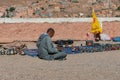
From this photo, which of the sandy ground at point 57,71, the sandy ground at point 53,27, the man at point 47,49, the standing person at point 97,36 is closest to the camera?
the sandy ground at point 57,71

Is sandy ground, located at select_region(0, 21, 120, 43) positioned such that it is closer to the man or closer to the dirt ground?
the man

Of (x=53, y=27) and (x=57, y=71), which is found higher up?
(x=57, y=71)

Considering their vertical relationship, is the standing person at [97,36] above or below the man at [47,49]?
below

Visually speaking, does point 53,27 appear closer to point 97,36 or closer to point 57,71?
point 97,36

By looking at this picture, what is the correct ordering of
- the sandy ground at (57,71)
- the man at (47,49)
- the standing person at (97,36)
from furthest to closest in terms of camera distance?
the standing person at (97,36) < the man at (47,49) < the sandy ground at (57,71)

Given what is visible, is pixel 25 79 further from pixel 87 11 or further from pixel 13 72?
pixel 87 11

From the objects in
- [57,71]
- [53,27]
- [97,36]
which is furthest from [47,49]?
[53,27]

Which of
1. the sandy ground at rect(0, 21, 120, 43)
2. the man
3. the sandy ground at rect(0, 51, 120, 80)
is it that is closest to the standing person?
the sandy ground at rect(0, 21, 120, 43)

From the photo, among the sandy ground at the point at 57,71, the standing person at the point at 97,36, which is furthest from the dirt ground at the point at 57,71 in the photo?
the standing person at the point at 97,36

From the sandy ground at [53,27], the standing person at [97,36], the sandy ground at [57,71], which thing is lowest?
the sandy ground at [53,27]

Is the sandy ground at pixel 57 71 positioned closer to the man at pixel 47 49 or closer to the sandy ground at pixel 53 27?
the man at pixel 47 49

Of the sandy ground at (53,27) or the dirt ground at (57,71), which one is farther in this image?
the sandy ground at (53,27)

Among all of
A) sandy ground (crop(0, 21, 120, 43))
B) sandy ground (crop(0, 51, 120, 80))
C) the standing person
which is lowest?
sandy ground (crop(0, 21, 120, 43))

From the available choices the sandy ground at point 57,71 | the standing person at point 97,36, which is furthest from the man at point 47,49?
the standing person at point 97,36
